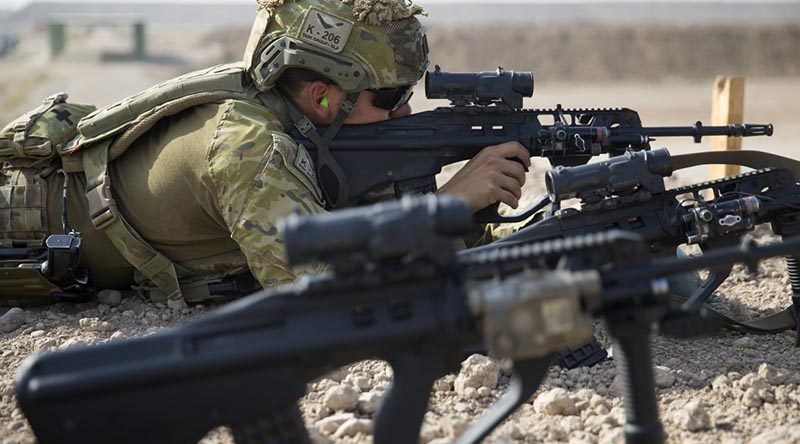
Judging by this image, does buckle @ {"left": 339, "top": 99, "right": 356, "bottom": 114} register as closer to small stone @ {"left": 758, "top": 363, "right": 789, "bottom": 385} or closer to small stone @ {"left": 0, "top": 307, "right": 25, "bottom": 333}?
small stone @ {"left": 0, "top": 307, "right": 25, "bottom": 333}

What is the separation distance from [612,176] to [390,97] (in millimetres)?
1245

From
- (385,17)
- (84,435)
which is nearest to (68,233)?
(385,17)

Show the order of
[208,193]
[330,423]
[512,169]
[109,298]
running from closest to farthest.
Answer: [330,423] < [208,193] < [512,169] < [109,298]

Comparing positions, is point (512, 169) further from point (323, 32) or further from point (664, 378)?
point (664, 378)

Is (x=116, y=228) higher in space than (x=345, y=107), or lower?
lower

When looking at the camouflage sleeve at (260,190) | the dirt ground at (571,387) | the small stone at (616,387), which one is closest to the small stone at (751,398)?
the dirt ground at (571,387)

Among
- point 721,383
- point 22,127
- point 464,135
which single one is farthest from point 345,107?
point 721,383

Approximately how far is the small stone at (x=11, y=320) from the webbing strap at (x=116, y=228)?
0.61m

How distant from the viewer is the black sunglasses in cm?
484

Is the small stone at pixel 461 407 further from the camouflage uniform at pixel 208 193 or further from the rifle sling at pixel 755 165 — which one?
the rifle sling at pixel 755 165

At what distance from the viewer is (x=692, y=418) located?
11.6 ft

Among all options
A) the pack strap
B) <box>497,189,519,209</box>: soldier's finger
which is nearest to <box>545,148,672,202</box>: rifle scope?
<box>497,189,519,209</box>: soldier's finger

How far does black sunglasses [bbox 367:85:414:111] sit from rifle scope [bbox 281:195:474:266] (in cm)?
222

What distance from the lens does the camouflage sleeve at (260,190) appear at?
4191 millimetres
